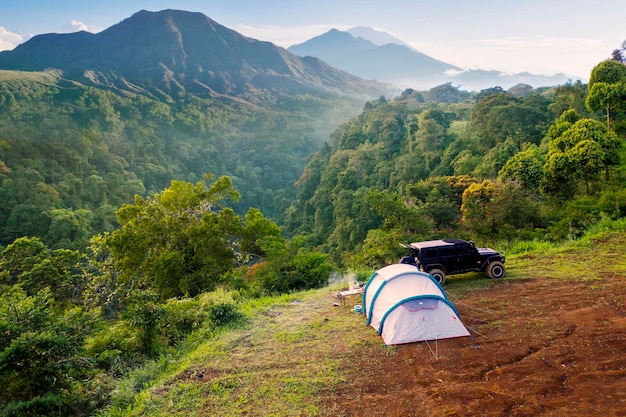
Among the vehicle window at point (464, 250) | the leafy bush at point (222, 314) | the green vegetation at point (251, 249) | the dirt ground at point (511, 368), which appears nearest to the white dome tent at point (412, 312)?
the dirt ground at point (511, 368)

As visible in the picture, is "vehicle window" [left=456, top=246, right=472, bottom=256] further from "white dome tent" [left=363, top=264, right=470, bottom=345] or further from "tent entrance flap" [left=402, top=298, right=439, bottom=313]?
"tent entrance flap" [left=402, top=298, right=439, bottom=313]

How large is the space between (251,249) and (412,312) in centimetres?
1175

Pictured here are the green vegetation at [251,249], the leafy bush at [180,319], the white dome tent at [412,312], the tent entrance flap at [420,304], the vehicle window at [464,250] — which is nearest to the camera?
the green vegetation at [251,249]

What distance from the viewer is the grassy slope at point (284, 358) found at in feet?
19.6

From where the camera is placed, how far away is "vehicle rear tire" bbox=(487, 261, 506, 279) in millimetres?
10164

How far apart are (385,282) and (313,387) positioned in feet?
8.98

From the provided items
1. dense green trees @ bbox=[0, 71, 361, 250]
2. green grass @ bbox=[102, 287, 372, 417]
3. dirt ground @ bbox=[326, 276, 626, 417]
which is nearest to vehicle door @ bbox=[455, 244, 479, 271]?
dirt ground @ bbox=[326, 276, 626, 417]

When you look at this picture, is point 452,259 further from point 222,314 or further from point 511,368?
point 222,314

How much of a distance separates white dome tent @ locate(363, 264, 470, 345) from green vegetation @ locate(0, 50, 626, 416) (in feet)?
1.41

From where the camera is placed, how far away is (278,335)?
27.0 feet

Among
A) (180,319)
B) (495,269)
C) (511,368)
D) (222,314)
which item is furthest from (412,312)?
(180,319)

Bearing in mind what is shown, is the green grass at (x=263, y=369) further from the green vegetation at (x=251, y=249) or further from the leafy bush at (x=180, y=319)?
the leafy bush at (x=180, y=319)

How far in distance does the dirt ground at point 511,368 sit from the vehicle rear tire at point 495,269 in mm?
1712

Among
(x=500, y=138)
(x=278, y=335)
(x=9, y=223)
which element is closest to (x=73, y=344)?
(x=278, y=335)
